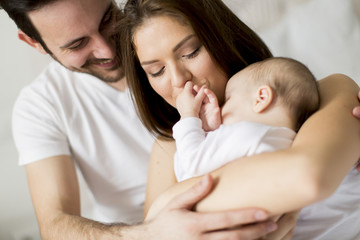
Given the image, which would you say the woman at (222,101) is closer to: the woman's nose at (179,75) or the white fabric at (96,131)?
the woman's nose at (179,75)

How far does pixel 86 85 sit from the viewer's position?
206cm

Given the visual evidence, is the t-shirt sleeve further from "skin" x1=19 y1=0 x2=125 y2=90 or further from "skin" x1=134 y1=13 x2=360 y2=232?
"skin" x1=134 y1=13 x2=360 y2=232

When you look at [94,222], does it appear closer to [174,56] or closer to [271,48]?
[174,56]

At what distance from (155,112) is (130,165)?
42 cm

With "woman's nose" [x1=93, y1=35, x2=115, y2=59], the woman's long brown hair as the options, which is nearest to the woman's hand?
the woman's long brown hair

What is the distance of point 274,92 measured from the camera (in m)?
1.21

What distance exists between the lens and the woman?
0.97 metres

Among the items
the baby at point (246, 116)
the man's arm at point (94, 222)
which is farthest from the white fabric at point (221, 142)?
the man's arm at point (94, 222)

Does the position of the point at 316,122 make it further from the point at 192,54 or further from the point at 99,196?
the point at 99,196

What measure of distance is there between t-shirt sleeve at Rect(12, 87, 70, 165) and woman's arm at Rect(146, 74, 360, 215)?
1.05 metres

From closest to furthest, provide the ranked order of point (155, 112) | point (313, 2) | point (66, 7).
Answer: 1. point (66, 7)
2. point (155, 112)
3. point (313, 2)

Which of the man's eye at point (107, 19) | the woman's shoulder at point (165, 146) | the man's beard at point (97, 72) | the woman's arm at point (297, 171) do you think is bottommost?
the woman's shoulder at point (165, 146)

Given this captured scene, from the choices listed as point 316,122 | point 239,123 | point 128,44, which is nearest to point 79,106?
point 128,44

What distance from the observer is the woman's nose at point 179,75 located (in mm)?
1343
